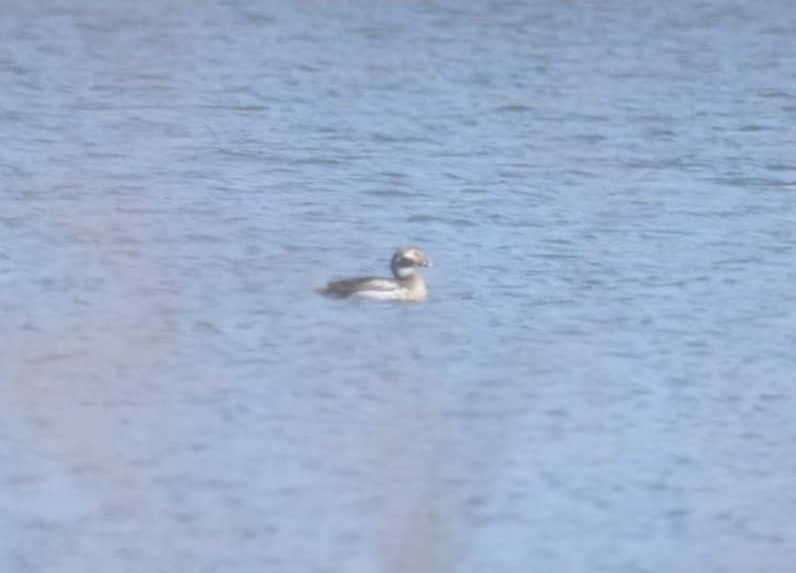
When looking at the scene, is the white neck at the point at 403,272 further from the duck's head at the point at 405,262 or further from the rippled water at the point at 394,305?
the rippled water at the point at 394,305

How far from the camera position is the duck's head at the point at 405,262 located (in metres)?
9.54

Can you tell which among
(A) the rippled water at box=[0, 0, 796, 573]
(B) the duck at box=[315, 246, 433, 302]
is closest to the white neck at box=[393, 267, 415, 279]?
(B) the duck at box=[315, 246, 433, 302]

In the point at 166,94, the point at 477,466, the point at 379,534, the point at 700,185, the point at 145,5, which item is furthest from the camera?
the point at 145,5

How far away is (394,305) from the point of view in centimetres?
931

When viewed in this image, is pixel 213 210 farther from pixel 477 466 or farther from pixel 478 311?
pixel 477 466

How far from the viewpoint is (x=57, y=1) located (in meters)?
16.8

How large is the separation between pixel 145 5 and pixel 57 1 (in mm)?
977

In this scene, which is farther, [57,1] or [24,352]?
[57,1]

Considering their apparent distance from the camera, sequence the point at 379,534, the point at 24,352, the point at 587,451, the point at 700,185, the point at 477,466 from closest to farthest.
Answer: the point at 379,534, the point at 477,466, the point at 587,451, the point at 24,352, the point at 700,185

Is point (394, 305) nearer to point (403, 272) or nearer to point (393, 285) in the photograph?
point (393, 285)

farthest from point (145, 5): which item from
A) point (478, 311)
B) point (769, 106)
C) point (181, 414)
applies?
point (181, 414)

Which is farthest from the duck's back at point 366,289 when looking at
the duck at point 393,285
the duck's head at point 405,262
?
the duck's head at point 405,262

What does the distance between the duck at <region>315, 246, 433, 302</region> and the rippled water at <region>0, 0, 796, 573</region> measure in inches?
2.4

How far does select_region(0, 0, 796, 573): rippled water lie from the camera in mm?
6539
